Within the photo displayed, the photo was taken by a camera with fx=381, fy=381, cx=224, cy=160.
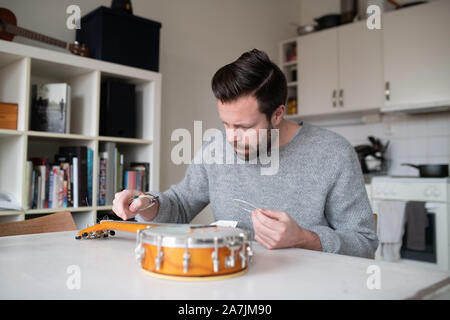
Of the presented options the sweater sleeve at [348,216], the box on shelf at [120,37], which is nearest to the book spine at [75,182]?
the box on shelf at [120,37]

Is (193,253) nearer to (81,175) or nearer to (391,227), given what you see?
(81,175)

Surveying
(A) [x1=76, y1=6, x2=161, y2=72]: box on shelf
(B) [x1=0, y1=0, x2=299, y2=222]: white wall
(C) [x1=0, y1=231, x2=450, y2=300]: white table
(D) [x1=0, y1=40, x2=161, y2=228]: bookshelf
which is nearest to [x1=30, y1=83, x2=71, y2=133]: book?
(D) [x1=0, y1=40, x2=161, y2=228]: bookshelf

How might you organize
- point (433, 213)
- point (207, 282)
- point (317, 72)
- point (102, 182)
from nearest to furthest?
point (207, 282), point (102, 182), point (433, 213), point (317, 72)

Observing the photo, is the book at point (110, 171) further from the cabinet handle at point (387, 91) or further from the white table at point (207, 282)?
the cabinet handle at point (387, 91)

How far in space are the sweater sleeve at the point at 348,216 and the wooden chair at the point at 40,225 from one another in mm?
846

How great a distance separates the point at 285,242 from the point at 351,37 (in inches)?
124

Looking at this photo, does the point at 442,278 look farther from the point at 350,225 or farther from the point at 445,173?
the point at 445,173

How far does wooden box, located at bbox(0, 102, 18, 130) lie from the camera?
1859mm

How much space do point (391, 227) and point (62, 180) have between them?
92.5 inches

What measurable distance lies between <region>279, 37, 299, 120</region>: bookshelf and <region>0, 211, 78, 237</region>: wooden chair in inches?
118

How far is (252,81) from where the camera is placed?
A: 45.6 inches

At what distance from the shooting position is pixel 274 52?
161 inches

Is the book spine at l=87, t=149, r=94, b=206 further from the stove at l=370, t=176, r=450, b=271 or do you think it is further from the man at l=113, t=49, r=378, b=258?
the stove at l=370, t=176, r=450, b=271

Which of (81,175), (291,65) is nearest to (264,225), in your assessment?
(81,175)
